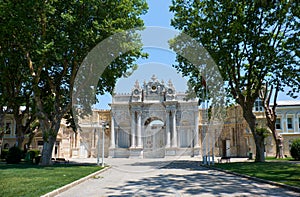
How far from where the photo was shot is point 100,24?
1969cm

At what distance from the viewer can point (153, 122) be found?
137 feet

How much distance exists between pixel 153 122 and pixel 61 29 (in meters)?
24.0

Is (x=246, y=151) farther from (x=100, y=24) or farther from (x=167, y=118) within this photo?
(x=100, y=24)

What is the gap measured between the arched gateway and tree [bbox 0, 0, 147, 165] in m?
17.7

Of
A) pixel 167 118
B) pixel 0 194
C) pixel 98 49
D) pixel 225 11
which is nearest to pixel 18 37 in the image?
pixel 98 49

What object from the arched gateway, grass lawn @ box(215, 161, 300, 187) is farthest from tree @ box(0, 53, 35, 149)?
grass lawn @ box(215, 161, 300, 187)

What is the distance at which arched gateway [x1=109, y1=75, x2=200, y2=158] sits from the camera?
39781 millimetres

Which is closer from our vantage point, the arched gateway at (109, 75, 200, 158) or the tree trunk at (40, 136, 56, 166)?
the tree trunk at (40, 136, 56, 166)

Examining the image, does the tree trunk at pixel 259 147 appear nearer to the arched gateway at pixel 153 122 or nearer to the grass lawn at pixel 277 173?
the grass lawn at pixel 277 173

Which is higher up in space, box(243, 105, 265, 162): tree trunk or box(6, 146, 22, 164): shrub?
box(243, 105, 265, 162): tree trunk

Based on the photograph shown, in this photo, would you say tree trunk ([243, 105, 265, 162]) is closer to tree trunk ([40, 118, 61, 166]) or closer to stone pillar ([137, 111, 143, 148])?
tree trunk ([40, 118, 61, 166])

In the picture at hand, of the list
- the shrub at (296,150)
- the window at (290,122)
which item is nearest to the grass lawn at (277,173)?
the shrub at (296,150)

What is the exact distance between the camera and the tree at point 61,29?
1814cm

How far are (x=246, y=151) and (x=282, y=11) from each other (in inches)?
1033
